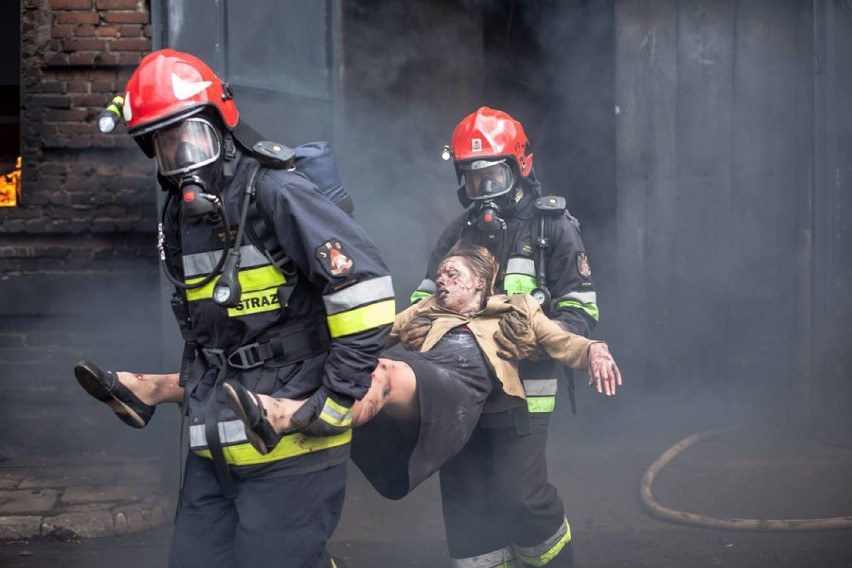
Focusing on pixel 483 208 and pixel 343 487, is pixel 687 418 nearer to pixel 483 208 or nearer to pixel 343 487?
pixel 483 208

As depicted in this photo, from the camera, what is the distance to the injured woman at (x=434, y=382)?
3066 mm

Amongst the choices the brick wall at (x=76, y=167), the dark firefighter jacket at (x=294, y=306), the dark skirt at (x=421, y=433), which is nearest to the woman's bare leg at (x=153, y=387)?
the dark firefighter jacket at (x=294, y=306)

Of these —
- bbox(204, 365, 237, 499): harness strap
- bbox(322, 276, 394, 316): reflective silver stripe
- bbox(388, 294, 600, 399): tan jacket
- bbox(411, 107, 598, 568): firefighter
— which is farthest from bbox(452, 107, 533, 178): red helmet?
bbox(204, 365, 237, 499): harness strap

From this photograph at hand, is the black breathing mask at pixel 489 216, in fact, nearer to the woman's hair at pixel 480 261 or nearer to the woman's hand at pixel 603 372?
the woman's hair at pixel 480 261

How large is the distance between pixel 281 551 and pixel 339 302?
2.47ft

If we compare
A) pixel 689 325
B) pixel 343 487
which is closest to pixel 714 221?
pixel 689 325

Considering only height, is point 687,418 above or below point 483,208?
below

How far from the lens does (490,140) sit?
4.22 metres

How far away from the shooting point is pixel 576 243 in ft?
13.7

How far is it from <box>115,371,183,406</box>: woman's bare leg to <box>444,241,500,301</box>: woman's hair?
1.34 metres

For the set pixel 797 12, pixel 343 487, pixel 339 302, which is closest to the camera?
pixel 339 302

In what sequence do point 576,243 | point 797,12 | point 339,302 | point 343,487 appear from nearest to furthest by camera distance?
point 339,302 → point 343,487 → point 576,243 → point 797,12

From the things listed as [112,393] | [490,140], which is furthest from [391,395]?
[490,140]

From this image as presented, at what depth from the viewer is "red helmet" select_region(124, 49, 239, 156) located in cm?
279
